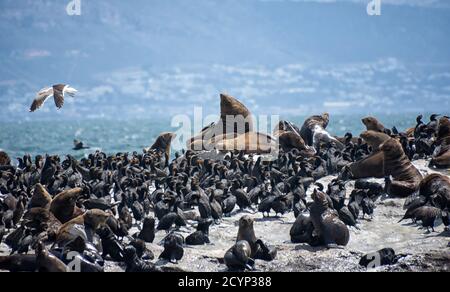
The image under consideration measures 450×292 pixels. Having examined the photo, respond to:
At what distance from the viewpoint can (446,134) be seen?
19.5 meters

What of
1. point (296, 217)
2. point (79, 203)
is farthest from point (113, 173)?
point (296, 217)

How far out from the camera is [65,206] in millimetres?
14070

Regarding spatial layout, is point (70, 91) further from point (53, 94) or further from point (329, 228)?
point (329, 228)

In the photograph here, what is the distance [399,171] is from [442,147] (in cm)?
208

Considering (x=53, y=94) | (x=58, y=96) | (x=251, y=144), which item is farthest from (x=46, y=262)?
(x=251, y=144)

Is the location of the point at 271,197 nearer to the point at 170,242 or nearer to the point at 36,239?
the point at 170,242

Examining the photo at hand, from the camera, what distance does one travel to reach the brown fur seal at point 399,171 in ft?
53.0

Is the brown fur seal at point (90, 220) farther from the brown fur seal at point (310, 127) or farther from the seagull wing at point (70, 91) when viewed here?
the brown fur seal at point (310, 127)

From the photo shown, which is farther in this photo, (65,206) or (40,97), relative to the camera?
(40,97)

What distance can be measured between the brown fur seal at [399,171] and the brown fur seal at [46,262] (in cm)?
695

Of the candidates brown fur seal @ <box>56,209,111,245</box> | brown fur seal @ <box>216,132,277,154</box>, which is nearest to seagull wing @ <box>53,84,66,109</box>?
brown fur seal @ <box>56,209,111,245</box>

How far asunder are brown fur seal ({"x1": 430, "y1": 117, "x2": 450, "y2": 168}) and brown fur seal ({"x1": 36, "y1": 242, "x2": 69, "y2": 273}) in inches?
351

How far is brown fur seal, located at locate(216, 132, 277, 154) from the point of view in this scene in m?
21.2
